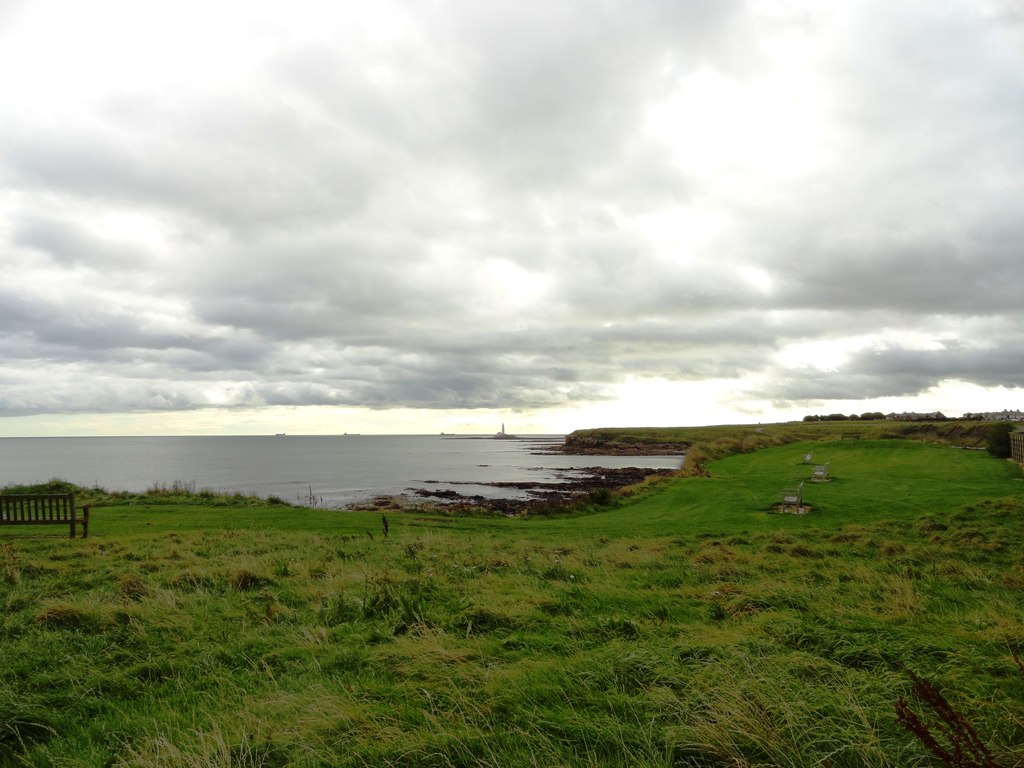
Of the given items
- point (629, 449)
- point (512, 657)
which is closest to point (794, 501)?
point (512, 657)

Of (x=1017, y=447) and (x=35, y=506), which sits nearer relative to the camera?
(x=35, y=506)

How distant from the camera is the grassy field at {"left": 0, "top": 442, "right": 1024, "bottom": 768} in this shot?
14.7 feet

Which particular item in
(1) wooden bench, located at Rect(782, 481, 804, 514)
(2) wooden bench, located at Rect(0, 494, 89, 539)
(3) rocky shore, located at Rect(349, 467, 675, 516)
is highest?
(2) wooden bench, located at Rect(0, 494, 89, 539)

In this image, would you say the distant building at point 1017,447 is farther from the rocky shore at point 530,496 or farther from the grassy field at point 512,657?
the grassy field at point 512,657

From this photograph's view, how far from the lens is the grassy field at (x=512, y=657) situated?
4.49 m

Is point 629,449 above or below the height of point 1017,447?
below

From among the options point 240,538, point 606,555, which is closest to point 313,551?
point 240,538

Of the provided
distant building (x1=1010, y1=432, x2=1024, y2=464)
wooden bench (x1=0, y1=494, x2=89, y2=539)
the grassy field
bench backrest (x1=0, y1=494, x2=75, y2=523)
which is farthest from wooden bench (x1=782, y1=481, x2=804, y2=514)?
bench backrest (x1=0, y1=494, x2=75, y2=523)

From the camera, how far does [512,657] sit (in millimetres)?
6504

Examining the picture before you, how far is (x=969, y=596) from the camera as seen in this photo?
28.9ft

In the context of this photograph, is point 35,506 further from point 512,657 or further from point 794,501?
point 794,501

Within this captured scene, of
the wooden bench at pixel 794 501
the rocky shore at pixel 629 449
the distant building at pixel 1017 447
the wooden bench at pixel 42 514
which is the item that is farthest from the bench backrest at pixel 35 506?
the rocky shore at pixel 629 449

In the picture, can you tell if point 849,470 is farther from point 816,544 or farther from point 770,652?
point 770,652

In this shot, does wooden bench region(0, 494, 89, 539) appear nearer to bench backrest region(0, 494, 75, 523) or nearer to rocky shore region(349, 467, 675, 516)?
bench backrest region(0, 494, 75, 523)
